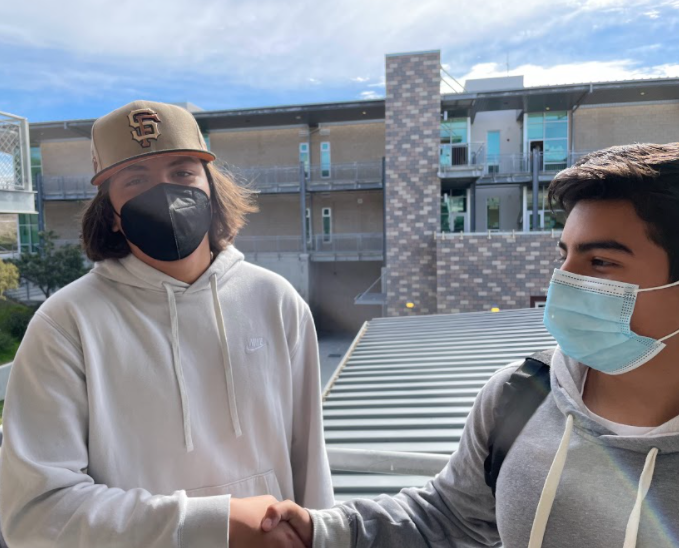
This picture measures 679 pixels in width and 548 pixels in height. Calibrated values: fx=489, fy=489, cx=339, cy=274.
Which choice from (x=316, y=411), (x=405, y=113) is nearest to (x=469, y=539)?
(x=316, y=411)

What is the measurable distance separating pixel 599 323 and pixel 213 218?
96cm

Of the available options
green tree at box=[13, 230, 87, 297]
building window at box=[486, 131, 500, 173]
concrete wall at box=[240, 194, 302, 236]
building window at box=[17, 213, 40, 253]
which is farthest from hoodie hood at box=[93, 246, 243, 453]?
building window at box=[17, 213, 40, 253]

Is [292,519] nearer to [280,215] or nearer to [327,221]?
[327,221]

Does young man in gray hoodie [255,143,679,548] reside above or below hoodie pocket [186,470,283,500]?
above

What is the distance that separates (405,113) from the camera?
11.9 meters

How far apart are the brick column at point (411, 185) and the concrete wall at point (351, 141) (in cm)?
267

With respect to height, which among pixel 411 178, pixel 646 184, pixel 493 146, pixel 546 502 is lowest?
pixel 546 502

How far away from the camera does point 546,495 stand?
2.80 feet

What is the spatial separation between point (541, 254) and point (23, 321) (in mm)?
10323

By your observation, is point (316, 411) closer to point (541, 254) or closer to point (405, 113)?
point (541, 254)

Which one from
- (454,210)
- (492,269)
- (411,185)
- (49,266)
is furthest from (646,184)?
(454,210)

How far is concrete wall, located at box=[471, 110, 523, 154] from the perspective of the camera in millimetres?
13766

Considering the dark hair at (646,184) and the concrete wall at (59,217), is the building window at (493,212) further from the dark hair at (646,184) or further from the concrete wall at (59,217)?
the dark hair at (646,184)

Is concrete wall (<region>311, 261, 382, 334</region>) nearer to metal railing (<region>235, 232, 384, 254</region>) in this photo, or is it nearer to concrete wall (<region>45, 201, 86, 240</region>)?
metal railing (<region>235, 232, 384, 254</region>)
